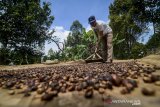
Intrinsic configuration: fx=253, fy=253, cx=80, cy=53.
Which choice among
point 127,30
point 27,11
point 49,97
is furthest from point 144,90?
point 127,30

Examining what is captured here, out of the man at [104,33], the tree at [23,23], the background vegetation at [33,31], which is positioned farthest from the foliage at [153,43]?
the man at [104,33]

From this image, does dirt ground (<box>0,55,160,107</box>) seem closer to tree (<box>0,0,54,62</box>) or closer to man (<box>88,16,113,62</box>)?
man (<box>88,16,113,62</box>)

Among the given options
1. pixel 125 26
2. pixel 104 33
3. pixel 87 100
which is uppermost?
pixel 125 26

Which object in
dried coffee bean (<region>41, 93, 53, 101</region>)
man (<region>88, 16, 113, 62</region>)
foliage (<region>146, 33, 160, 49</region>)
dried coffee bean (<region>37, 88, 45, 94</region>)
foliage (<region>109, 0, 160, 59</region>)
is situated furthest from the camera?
foliage (<region>109, 0, 160, 59</region>)

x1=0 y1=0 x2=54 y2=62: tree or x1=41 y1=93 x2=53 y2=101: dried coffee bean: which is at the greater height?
x1=0 y1=0 x2=54 y2=62: tree

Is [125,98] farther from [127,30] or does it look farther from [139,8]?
[127,30]

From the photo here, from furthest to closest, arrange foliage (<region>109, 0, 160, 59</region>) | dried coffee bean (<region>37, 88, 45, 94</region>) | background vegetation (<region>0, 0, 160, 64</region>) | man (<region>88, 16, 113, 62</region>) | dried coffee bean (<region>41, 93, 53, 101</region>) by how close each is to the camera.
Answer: foliage (<region>109, 0, 160, 59</region>) < background vegetation (<region>0, 0, 160, 64</region>) < man (<region>88, 16, 113, 62</region>) < dried coffee bean (<region>37, 88, 45, 94</region>) < dried coffee bean (<region>41, 93, 53, 101</region>)

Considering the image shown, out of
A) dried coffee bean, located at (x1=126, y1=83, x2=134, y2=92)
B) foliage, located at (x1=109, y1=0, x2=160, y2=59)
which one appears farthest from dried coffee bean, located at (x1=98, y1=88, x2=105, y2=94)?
foliage, located at (x1=109, y1=0, x2=160, y2=59)

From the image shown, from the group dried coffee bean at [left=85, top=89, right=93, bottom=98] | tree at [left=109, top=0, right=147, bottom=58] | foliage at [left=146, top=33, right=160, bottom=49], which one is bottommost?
dried coffee bean at [left=85, top=89, right=93, bottom=98]

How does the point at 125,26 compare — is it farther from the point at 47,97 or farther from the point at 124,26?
the point at 47,97

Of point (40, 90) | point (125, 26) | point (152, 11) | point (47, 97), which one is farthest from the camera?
point (125, 26)

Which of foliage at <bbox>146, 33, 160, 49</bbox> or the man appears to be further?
foliage at <bbox>146, 33, 160, 49</bbox>

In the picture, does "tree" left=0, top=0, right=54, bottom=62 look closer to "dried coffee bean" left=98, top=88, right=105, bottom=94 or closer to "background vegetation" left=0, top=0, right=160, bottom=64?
"background vegetation" left=0, top=0, right=160, bottom=64

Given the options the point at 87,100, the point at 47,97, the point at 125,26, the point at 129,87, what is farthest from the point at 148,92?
the point at 125,26
